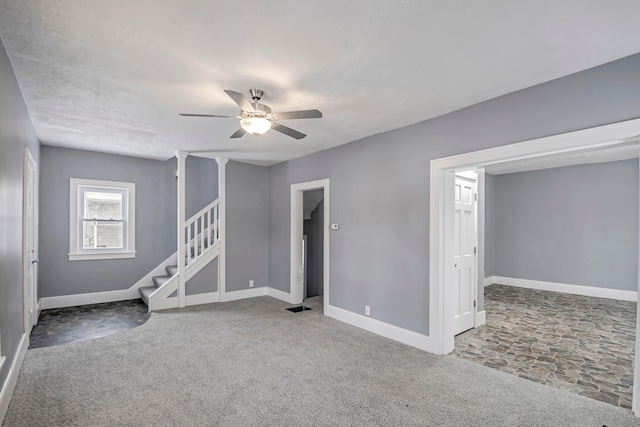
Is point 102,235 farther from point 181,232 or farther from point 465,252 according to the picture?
point 465,252

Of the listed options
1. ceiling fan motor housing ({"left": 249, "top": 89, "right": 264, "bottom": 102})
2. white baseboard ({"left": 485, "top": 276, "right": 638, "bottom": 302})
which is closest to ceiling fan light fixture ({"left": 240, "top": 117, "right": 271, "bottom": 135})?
ceiling fan motor housing ({"left": 249, "top": 89, "right": 264, "bottom": 102})

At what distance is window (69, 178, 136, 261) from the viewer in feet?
18.4

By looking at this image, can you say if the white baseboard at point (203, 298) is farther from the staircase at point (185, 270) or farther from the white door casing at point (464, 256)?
the white door casing at point (464, 256)

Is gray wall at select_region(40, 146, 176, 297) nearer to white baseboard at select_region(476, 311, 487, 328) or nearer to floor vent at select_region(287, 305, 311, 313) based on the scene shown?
floor vent at select_region(287, 305, 311, 313)

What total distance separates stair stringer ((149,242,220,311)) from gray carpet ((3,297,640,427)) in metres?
1.11

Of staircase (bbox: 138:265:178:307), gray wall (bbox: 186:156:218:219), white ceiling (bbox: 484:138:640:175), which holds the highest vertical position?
white ceiling (bbox: 484:138:640:175)

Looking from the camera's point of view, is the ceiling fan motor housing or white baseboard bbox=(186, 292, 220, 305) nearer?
the ceiling fan motor housing

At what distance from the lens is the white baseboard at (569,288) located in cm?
611

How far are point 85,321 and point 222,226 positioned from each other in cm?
243

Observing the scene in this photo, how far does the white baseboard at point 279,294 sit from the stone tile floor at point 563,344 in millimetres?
2971

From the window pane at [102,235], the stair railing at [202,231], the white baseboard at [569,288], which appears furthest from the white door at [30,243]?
the white baseboard at [569,288]

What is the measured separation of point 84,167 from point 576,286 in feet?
31.7

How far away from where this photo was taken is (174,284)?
17.7 feet

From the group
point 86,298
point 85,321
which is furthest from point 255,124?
point 86,298
